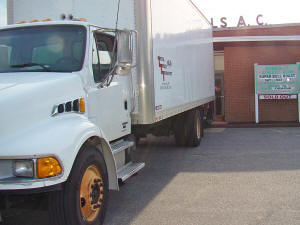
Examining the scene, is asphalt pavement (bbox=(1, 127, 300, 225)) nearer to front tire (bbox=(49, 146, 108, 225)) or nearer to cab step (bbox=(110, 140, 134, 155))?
front tire (bbox=(49, 146, 108, 225))

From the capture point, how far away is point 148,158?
8727 mm

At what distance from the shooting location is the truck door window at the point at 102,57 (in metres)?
4.72

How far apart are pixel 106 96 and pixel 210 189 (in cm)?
233

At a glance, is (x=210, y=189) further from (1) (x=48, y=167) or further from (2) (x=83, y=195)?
(1) (x=48, y=167)

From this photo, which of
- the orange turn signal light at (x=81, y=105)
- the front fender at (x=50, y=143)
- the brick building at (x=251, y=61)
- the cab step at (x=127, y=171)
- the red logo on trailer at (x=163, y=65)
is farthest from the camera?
the brick building at (x=251, y=61)

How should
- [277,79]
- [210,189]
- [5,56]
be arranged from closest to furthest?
[5,56] → [210,189] → [277,79]

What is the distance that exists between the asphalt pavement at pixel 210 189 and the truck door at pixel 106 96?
3.60 feet

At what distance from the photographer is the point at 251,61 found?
15609mm

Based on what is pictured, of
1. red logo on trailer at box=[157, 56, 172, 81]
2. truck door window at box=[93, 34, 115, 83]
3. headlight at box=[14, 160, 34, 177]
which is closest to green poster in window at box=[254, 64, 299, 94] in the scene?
red logo on trailer at box=[157, 56, 172, 81]

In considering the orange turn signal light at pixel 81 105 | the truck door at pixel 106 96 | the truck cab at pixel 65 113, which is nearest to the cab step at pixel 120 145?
the truck cab at pixel 65 113

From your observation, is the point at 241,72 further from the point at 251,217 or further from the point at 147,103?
the point at 251,217

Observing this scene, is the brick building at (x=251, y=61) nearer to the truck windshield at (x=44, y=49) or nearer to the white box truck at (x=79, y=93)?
the white box truck at (x=79, y=93)

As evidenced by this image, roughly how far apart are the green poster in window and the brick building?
1.84 ft

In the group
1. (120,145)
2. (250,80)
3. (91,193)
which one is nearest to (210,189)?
(120,145)
